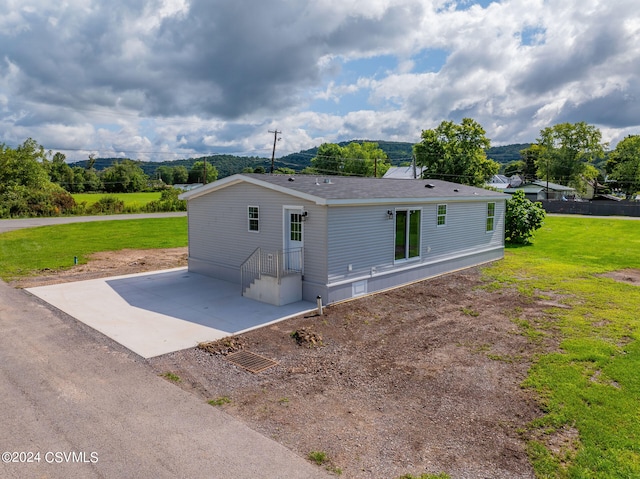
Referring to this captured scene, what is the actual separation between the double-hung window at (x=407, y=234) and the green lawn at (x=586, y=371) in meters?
2.99

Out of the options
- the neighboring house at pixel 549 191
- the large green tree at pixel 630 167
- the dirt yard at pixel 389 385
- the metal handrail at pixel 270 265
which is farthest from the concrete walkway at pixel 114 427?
the large green tree at pixel 630 167

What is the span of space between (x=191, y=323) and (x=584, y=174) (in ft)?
208

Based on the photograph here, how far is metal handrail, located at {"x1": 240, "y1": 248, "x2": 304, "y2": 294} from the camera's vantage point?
10.9 meters

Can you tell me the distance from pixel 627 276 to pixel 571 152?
5082cm

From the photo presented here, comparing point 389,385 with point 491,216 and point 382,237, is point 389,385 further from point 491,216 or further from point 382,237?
point 491,216

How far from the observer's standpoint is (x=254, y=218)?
1214 cm

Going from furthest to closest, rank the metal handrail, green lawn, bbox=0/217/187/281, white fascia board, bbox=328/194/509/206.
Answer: green lawn, bbox=0/217/187/281 < the metal handrail < white fascia board, bbox=328/194/509/206

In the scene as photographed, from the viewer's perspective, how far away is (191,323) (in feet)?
30.2

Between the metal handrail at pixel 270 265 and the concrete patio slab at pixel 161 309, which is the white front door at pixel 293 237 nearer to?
the metal handrail at pixel 270 265

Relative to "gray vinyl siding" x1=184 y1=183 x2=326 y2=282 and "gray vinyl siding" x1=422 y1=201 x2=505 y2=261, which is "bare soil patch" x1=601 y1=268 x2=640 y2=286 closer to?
"gray vinyl siding" x1=422 y1=201 x2=505 y2=261

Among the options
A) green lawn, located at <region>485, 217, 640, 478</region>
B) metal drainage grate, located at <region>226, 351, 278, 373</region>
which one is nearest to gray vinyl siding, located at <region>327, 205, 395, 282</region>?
metal drainage grate, located at <region>226, 351, 278, 373</region>

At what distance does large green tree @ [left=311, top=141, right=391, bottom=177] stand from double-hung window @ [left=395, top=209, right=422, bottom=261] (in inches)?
2753

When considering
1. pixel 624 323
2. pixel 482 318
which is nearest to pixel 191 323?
pixel 482 318

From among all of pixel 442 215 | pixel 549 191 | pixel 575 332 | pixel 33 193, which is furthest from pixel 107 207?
pixel 549 191
